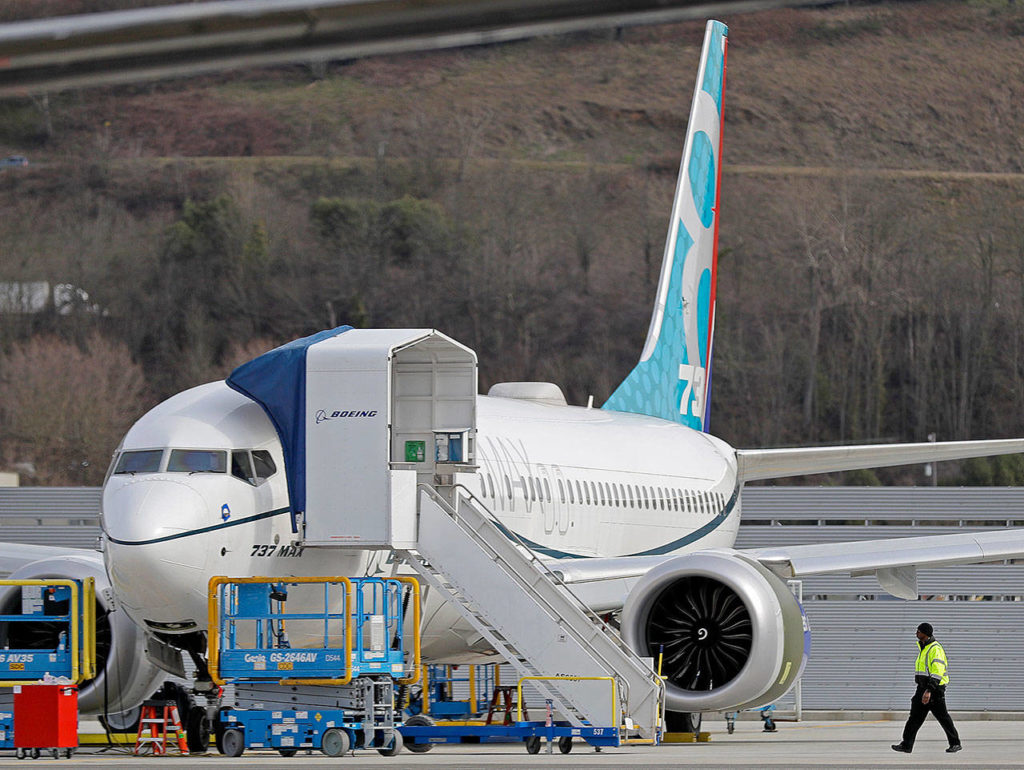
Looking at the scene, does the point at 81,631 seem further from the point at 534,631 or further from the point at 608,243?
the point at 608,243

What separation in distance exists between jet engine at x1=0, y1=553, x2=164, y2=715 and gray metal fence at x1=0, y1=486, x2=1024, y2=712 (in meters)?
9.03

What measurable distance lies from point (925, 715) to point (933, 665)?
0.65 meters

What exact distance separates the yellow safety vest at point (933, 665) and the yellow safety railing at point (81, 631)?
289 inches

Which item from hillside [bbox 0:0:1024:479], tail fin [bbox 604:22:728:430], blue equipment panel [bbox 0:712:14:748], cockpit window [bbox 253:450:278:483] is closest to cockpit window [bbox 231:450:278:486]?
cockpit window [bbox 253:450:278:483]

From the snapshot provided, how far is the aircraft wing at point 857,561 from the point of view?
1452 centimetres

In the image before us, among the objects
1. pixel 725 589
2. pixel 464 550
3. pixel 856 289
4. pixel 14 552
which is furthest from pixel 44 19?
pixel 856 289

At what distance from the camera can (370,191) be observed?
5316cm

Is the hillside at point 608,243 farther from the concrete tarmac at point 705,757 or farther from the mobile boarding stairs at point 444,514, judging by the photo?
the mobile boarding stairs at point 444,514

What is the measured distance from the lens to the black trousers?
44.5 ft

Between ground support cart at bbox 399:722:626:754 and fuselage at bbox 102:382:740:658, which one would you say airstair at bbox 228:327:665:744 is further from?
fuselage at bbox 102:382:740:658

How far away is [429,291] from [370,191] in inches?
157

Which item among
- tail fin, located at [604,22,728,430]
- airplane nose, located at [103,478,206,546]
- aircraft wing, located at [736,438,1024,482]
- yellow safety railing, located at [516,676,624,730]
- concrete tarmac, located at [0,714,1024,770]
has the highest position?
tail fin, located at [604,22,728,430]

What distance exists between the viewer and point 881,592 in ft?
78.1

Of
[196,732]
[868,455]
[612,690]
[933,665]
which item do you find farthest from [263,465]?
[868,455]
